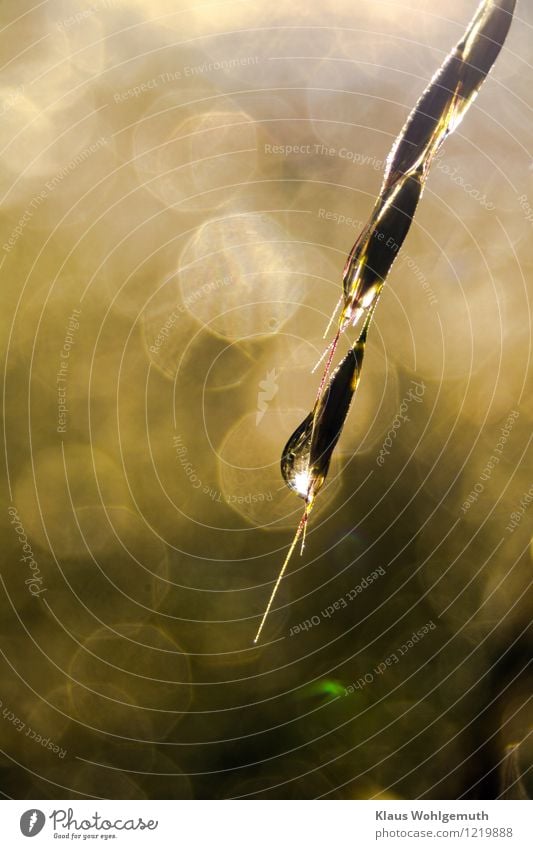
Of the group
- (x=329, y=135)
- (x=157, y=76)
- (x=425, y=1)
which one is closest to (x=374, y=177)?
(x=329, y=135)

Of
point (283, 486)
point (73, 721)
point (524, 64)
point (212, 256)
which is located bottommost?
point (73, 721)

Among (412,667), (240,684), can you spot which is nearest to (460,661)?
(412,667)

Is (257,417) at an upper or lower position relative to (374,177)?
lower

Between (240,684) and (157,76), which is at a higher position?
(157,76)

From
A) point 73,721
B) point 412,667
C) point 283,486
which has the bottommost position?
point 73,721

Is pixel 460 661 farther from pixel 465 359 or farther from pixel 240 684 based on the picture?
pixel 465 359

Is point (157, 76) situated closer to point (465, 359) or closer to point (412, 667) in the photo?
point (465, 359)
